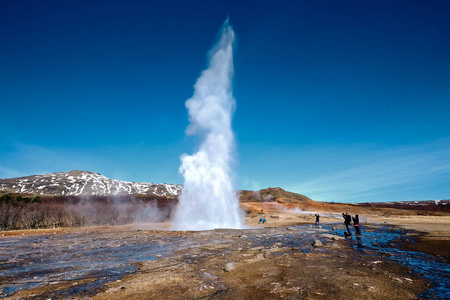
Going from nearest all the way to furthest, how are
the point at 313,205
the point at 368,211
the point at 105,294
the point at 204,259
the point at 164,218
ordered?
the point at 105,294, the point at 204,259, the point at 164,218, the point at 368,211, the point at 313,205

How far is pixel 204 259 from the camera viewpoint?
41.3 ft

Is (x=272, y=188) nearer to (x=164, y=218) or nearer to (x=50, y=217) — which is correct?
(x=164, y=218)

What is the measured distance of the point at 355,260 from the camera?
432 inches

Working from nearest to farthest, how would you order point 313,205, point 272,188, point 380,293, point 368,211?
point 380,293, point 368,211, point 313,205, point 272,188

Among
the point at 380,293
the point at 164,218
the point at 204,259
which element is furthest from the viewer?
the point at 164,218

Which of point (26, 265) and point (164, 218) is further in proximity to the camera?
point (164, 218)

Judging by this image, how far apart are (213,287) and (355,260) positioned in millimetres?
7574

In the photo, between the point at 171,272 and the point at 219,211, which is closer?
the point at 171,272

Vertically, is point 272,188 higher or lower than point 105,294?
higher

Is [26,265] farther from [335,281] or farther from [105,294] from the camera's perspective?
[335,281]

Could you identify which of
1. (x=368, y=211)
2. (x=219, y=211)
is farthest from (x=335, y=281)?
(x=368, y=211)

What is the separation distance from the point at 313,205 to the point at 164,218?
163 feet

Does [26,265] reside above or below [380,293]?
below

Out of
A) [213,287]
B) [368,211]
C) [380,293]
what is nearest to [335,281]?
[380,293]
